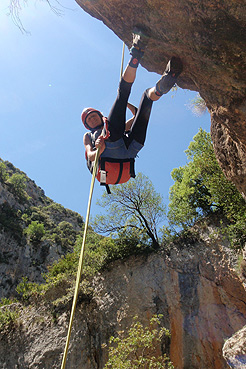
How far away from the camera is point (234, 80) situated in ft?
11.4

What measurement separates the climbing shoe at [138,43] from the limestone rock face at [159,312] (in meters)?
8.07

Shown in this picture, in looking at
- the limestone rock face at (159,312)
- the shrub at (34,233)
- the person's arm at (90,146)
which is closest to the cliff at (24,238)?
the shrub at (34,233)

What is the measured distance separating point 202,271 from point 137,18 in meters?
8.71

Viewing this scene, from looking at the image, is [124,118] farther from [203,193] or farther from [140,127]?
[203,193]

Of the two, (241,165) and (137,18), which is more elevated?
(137,18)

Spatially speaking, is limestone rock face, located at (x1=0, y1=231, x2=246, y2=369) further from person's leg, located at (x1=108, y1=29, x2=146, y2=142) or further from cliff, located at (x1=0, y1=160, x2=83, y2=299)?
cliff, located at (x1=0, y1=160, x2=83, y2=299)

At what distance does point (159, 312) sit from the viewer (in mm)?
9320

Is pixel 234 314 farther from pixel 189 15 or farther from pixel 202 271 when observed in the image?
pixel 189 15

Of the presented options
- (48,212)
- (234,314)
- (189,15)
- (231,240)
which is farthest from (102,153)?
(48,212)

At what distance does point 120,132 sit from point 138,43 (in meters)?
1.72

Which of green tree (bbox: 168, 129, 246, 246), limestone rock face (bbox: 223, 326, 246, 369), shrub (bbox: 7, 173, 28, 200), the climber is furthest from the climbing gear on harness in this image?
shrub (bbox: 7, 173, 28, 200)

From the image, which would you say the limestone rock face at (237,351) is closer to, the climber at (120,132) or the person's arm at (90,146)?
the climber at (120,132)

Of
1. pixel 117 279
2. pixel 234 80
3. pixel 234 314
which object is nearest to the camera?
pixel 234 80

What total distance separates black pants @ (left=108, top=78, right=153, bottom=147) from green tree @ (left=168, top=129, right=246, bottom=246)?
19.3 ft
